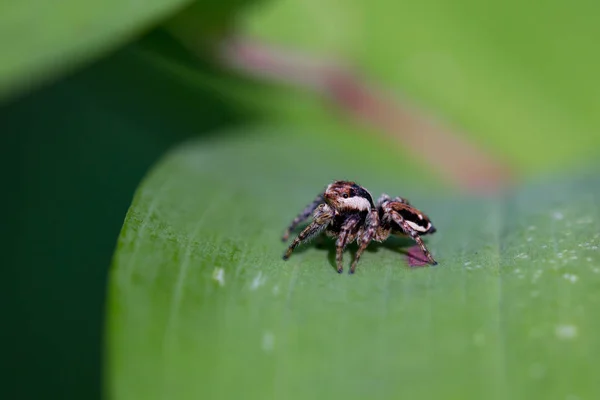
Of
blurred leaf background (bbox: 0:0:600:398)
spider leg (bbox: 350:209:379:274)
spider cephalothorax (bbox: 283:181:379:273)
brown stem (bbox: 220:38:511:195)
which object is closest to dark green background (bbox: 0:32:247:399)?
blurred leaf background (bbox: 0:0:600:398)

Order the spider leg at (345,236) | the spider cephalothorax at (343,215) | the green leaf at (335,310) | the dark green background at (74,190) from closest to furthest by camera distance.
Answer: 1. the green leaf at (335,310)
2. the spider leg at (345,236)
3. the spider cephalothorax at (343,215)
4. the dark green background at (74,190)

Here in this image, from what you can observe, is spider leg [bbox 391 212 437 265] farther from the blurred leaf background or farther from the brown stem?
the brown stem

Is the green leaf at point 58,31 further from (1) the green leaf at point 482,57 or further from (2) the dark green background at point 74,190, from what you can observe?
(1) the green leaf at point 482,57

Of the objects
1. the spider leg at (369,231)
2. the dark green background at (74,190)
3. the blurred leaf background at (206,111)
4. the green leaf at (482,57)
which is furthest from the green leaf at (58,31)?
the green leaf at (482,57)

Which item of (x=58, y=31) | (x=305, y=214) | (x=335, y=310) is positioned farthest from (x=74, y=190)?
(x=335, y=310)

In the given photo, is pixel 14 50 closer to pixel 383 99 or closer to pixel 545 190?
pixel 545 190

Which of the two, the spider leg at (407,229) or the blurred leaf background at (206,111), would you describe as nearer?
the spider leg at (407,229)

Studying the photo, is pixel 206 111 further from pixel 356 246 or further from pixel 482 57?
pixel 482 57
